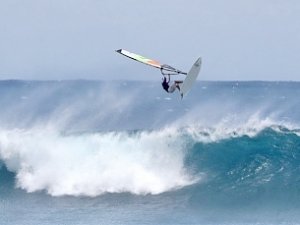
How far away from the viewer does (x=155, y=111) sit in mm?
59656

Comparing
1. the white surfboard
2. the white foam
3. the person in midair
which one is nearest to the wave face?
the white foam

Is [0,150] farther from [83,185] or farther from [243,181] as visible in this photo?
[243,181]

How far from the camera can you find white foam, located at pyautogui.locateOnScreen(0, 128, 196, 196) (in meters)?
20.9

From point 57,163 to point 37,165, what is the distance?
53 cm

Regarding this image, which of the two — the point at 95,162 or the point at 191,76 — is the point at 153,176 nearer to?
the point at 95,162

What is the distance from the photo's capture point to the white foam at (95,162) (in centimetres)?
2091

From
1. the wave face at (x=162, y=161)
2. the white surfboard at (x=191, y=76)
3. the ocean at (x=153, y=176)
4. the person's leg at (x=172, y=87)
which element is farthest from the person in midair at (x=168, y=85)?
the wave face at (x=162, y=161)

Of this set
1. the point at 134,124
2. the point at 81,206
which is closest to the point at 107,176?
the point at 81,206

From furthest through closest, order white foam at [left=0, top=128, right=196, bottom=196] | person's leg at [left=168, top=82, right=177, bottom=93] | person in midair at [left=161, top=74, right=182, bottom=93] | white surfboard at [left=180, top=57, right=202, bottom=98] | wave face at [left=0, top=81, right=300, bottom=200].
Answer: white foam at [left=0, top=128, right=196, bottom=196] < wave face at [left=0, top=81, right=300, bottom=200] < white surfboard at [left=180, top=57, right=202, bottom=98] < person's leg at [left=168, top=82, right=177, bottom=93] < person in midair at [left=161, top=74, right=182, bottom=93]

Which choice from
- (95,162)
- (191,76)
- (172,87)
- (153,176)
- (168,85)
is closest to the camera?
(168,85)

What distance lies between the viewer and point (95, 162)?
72.5 ft

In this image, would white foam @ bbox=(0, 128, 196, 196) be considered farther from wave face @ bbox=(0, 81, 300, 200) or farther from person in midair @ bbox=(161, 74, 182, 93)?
person in midair @ bbox=(161, 74, 182, 93)

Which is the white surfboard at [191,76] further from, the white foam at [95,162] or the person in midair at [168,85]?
the white foam at [95,162]

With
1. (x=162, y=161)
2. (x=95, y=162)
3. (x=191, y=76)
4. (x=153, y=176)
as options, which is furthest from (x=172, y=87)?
(x=95, y=162)
